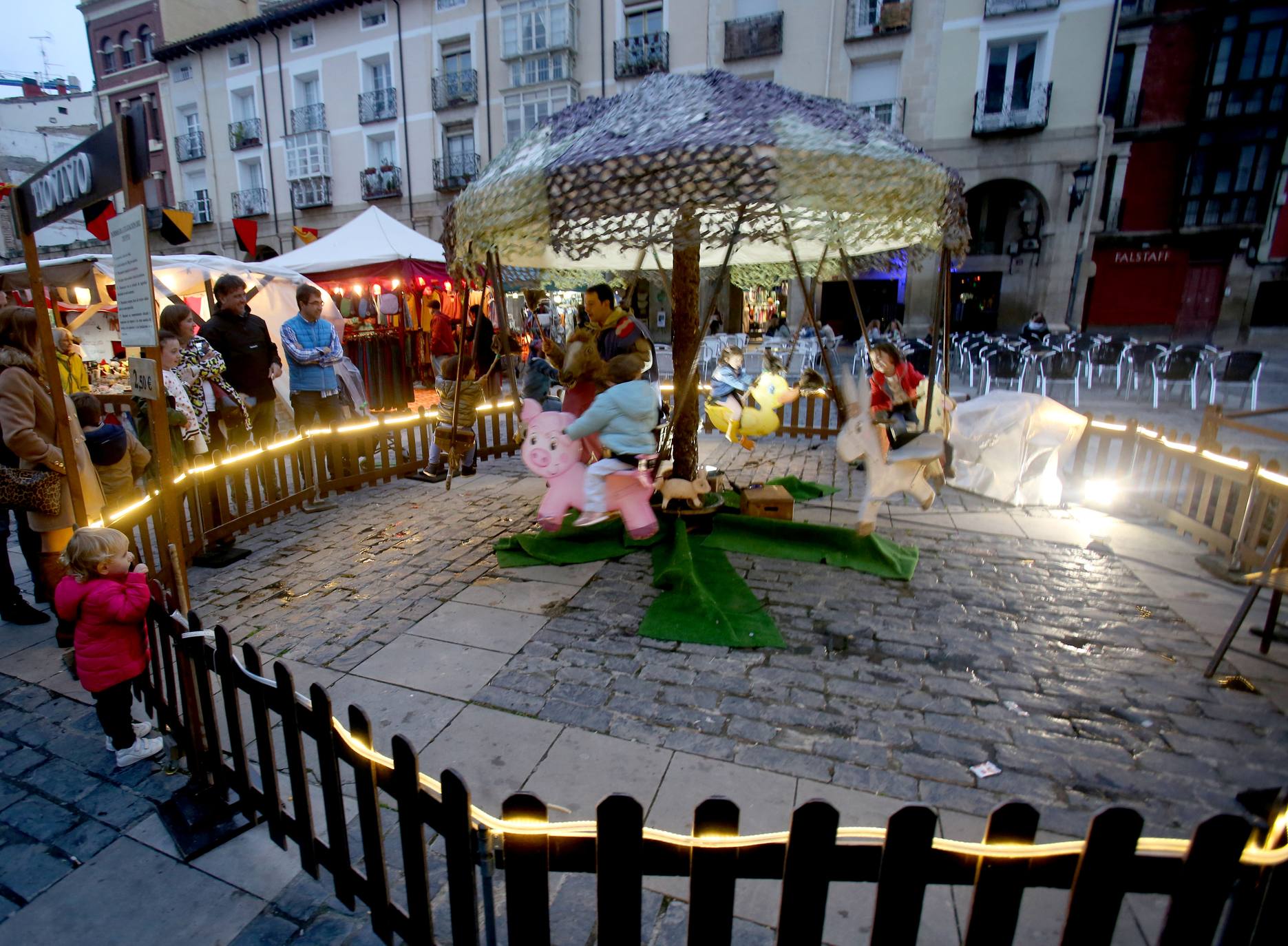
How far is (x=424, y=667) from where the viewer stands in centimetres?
370

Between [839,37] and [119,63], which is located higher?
[119,63]

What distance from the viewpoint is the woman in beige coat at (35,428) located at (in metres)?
3.72

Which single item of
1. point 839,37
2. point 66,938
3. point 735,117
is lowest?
point 66,938

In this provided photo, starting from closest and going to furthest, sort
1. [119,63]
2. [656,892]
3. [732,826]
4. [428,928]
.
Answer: [732,826] → [428,928] → [656,892] → [119,63]

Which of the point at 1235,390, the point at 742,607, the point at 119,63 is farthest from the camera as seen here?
the point at 119,63

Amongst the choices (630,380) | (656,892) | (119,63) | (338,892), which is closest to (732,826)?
(656,892)

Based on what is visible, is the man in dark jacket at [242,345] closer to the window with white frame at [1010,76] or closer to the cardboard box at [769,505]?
the cardboard box at [769,505]

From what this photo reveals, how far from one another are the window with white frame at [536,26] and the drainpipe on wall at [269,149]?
11.8 meters

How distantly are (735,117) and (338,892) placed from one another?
415 centimetres

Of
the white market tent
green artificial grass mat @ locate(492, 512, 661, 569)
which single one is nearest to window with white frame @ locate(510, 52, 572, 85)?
the white market tent

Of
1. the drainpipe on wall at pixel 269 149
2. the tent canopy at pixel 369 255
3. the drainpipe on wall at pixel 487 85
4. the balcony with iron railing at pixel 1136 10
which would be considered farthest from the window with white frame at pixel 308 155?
the balcony with iron railing at pixel 1136 10

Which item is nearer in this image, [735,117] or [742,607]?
[735,117]

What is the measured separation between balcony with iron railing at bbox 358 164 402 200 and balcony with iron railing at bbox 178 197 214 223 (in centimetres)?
957

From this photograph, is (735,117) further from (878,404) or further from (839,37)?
(839,37)
